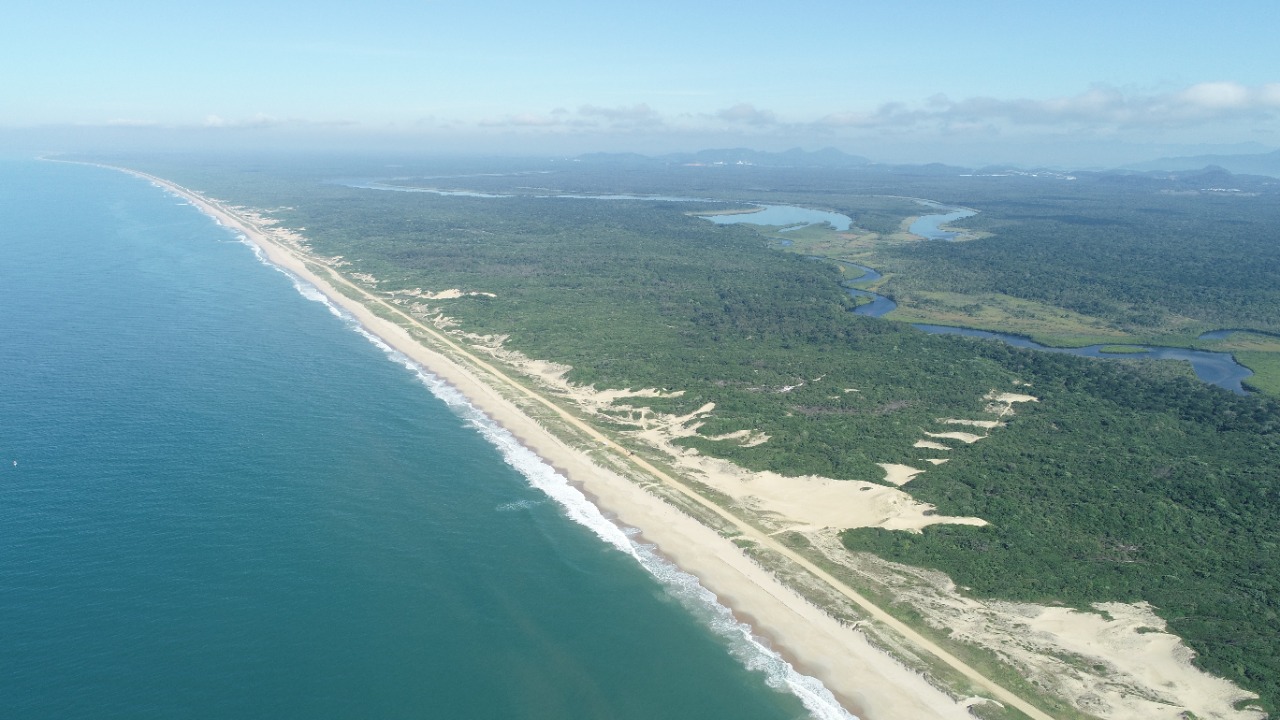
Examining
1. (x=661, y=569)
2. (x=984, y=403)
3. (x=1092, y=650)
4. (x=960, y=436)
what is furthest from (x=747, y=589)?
(x=984, y=403)

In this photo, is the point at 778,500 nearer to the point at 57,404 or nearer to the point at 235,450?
the point at 235,450

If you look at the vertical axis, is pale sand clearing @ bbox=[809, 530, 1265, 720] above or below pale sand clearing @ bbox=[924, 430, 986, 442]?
below

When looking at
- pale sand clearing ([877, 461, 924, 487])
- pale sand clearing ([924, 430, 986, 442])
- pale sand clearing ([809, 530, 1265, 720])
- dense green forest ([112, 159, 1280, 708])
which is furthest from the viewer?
pale sand clearing ([924, 430, 986, 442])

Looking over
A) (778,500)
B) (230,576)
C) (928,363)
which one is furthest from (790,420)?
(230,576)

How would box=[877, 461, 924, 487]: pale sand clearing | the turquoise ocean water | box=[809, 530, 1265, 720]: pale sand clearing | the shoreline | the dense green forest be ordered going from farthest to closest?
box=[877, 461, 924, 487]: pale sand clearing
the dense green forest
the shoreline
the turquoise ocean water
box=[809, 530, 1265, 720]: pale sand clearing

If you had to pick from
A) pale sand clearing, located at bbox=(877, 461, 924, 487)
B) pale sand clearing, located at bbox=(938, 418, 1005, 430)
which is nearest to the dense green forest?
pale sand clearing, located at bbox=(877, 461, 924, 487)

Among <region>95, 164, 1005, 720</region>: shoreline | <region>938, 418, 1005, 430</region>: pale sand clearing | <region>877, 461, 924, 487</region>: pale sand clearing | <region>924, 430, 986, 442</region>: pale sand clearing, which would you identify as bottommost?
<region>95, 164, 1005, 720</region>: shoreline

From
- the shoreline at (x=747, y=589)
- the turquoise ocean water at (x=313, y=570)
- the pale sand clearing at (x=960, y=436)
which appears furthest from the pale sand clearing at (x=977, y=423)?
the turquoise ocean water at (x=313, y=570)

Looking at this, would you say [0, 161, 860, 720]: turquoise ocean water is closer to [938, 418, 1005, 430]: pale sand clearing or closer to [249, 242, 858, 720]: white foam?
[249, 242, 858, 720]: white foam
